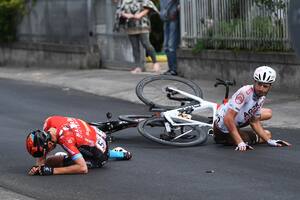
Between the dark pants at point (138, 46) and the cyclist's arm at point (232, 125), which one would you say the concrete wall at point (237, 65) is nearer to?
the dark pants at point (138, 46)

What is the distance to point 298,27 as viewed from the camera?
3.40 m

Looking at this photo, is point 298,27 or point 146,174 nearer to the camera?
point 298,27

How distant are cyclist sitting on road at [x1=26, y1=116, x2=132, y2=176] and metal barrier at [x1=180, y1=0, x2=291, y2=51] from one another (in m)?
6.48

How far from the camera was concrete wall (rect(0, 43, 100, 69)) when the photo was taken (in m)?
19.7

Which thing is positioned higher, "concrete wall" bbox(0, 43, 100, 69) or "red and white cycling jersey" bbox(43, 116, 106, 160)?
"red and white cycling jersey" bbox(43, 116, 106, 160)

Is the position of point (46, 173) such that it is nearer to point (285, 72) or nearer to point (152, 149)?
point (152, 149)

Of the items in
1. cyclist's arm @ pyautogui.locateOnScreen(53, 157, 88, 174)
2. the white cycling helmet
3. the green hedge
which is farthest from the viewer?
the green hedge

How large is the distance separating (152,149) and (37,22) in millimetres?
13563

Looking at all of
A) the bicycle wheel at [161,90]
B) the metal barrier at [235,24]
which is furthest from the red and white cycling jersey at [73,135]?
the metal barrier at [235,24]

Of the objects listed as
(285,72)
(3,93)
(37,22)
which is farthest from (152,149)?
(37,22)

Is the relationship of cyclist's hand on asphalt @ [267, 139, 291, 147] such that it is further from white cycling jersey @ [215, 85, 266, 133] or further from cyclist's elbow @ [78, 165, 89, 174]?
cyclist's elbow @ [78, 165, 89, 174]

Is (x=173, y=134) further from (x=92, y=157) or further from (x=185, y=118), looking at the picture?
(x=92, y=157)

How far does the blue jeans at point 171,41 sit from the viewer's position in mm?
16656

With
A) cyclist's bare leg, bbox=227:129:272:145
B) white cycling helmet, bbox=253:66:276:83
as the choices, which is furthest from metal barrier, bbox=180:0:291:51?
white cycling helmet, bbox=253:66:276:83
